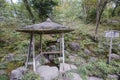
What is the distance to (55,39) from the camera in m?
10.2

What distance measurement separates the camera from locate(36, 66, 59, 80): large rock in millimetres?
6218

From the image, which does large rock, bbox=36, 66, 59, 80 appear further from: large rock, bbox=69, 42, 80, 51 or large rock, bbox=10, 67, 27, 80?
large rock, bbox=69, 42, 80, 51

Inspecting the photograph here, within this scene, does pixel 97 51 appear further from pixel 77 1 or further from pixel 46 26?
pixel 77 1

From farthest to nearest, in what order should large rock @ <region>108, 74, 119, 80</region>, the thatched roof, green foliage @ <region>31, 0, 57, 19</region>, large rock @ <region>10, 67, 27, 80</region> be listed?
green foliage @ <region>31, 0, 57, 19</region> → large rock @ <region>108, 74, 119, 80</region> → large rock @ <region>10, 67, 27, 80</region> → the thatched roof

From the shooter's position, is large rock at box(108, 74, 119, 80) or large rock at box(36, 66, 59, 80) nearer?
large rock at box(36, 66, 59, 80)

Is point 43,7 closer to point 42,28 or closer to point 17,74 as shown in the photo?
point 42,28

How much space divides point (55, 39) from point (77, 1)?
903cm

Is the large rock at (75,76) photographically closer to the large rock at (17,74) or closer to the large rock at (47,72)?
the large rock at (47,72)

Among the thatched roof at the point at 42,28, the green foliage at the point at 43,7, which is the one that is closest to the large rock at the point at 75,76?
the thatched roof at the point at 42,28

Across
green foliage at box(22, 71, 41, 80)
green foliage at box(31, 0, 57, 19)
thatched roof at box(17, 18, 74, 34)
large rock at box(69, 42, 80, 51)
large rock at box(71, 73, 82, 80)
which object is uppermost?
green foliage at box(31, 0, 57, 19)

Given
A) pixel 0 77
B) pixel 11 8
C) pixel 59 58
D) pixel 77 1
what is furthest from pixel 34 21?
pixel 77 1

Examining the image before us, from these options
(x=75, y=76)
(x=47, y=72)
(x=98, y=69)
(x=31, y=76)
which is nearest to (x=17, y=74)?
(x=31, y=76)

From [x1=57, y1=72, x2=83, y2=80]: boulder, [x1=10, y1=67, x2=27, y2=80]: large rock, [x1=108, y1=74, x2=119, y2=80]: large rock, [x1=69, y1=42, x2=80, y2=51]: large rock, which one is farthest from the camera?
[x1=69, y1=42, x2=80, y2=51]: large rock

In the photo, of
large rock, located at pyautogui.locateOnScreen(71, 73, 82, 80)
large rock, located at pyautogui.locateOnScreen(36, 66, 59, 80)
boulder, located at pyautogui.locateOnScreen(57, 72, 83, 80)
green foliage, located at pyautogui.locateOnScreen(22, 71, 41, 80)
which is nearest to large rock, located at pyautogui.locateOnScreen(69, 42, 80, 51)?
large rock, located at pyautogui.locateOnScreen(36, 66, 59, 80)
